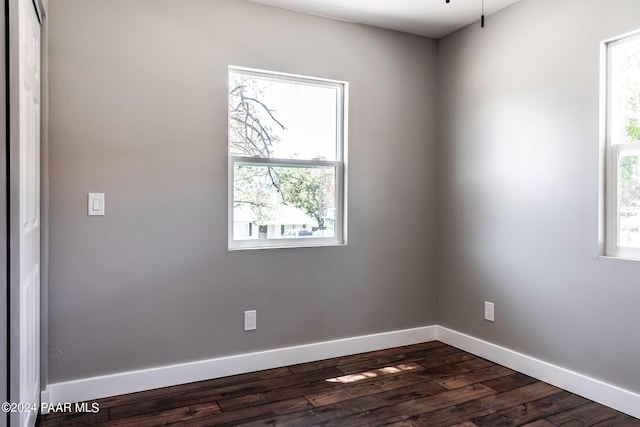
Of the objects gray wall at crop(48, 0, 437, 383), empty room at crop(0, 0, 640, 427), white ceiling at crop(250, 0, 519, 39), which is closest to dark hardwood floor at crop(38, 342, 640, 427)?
empty room at crop(0, 0, 640, 427)

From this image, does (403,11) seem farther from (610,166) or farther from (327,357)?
(327,357)

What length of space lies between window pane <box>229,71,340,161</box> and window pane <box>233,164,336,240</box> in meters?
0.13

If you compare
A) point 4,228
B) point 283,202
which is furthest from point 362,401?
point 4,228

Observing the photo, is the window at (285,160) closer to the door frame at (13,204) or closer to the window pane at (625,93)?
the door frame at (13,204)

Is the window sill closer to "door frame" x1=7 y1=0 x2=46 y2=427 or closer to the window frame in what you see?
"door frame" x1=7 y1=0 x2=46 y2=427

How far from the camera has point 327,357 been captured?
3.32 metres

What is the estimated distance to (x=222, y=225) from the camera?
9.72ft

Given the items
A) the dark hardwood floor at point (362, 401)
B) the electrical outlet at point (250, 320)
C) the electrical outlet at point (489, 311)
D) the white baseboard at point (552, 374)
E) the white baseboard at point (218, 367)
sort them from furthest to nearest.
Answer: the electrical outlet at point (489, 311)
the electrical outlet at point (250, 320)
the white baseboard at point (218, 367)
the white baseboard at point (552, 374)
the dark hardwood floor at point (362, 401)

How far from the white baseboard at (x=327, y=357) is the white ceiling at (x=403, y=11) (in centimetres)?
232

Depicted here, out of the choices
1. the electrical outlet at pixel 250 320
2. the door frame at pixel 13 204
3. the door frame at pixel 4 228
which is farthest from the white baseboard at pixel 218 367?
the door frame at pixel 4 228

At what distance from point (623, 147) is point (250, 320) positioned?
2.44m

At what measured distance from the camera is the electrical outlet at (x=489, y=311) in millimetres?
3293

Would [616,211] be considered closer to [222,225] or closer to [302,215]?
[302,215]

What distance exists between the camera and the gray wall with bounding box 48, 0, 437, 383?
102 inches
